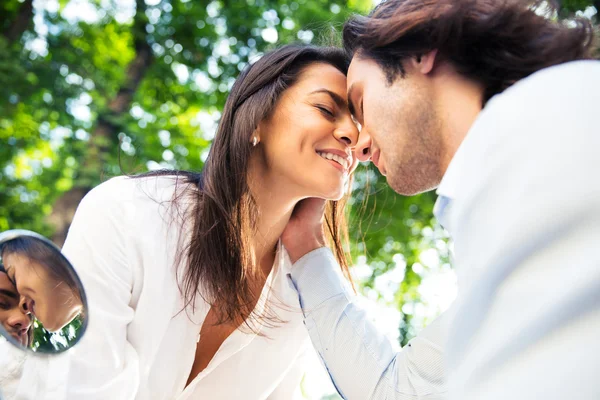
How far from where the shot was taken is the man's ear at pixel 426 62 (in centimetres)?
198

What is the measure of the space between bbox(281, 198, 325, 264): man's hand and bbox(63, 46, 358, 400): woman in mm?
55

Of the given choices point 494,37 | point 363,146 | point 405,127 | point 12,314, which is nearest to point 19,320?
point 12,314

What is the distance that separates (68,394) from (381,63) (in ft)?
4.76

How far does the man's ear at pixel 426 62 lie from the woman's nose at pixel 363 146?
1.48 ft

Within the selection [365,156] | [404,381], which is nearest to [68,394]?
[404,381]

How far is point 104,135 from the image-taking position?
934cm

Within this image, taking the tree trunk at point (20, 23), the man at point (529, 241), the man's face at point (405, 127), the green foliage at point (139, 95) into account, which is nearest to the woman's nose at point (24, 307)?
the man at point (529, 241)

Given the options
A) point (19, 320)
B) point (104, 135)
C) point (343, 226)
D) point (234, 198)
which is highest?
point (19, 320)

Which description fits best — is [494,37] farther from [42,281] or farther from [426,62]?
[42,281]

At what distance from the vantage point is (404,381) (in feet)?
7.81

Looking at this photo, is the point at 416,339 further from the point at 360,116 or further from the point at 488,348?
the point at 488,348

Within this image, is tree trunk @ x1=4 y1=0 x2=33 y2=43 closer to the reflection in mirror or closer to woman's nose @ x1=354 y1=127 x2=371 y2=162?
woman's nose @ x1=354 y1=127 x2=371 y2=162

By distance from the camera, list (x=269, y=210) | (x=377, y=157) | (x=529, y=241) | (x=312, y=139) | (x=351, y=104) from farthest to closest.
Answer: (x=269, y=210) → (x=312, y=139) → (x=351, y=104) → (x=377, y=157) → (x=529, y=241)

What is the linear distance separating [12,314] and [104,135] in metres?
8.56
